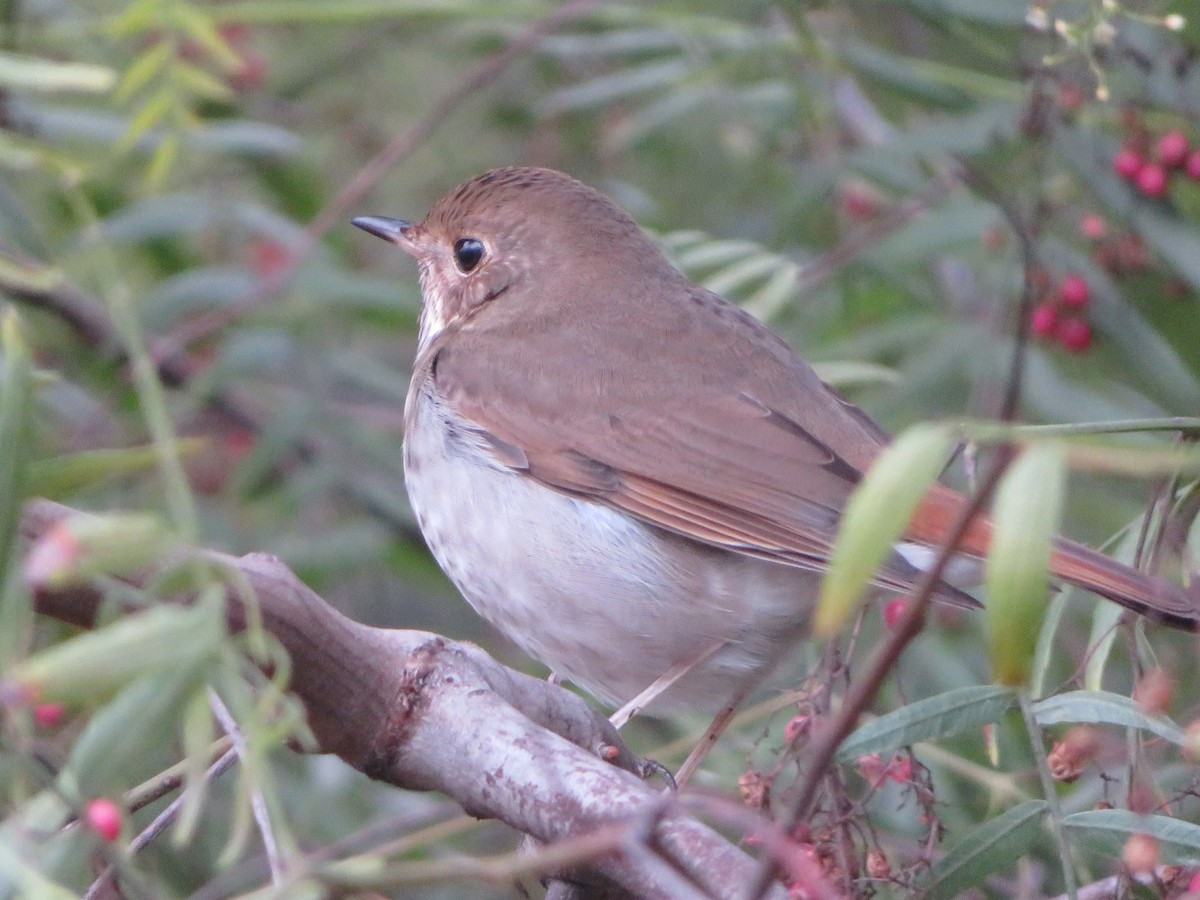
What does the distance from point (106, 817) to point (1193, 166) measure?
8.96ft

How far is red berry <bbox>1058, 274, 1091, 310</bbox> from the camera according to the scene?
368cm

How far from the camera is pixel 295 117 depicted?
569cm

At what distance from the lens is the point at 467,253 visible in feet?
13.6

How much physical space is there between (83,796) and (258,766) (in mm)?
143

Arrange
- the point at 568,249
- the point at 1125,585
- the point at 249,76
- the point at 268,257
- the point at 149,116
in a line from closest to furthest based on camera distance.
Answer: the point at 1125,585 → the point at 149,116 → the point at 568,249 → the point at 268,257 → the point at 249,76

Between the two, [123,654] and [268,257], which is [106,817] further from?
[268,257]

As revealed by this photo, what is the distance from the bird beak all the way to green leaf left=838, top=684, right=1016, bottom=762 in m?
2.40

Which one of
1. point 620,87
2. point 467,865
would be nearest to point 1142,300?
point 620,87

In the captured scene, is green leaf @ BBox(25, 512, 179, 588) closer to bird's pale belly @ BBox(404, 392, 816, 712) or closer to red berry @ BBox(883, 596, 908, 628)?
red berry @ BBox(883, 596, 908, 628)

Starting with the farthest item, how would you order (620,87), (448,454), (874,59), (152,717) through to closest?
(620,87)
(874,59)
(448,454)
(152,717)

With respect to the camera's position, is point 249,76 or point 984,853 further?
point 249,76

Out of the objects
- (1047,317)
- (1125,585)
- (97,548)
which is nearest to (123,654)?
(97,548)

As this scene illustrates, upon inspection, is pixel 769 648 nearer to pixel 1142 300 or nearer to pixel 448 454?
pixel 448 454

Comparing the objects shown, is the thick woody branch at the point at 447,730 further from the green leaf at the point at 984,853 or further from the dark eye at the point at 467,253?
the dark eye at the point at 467,253
